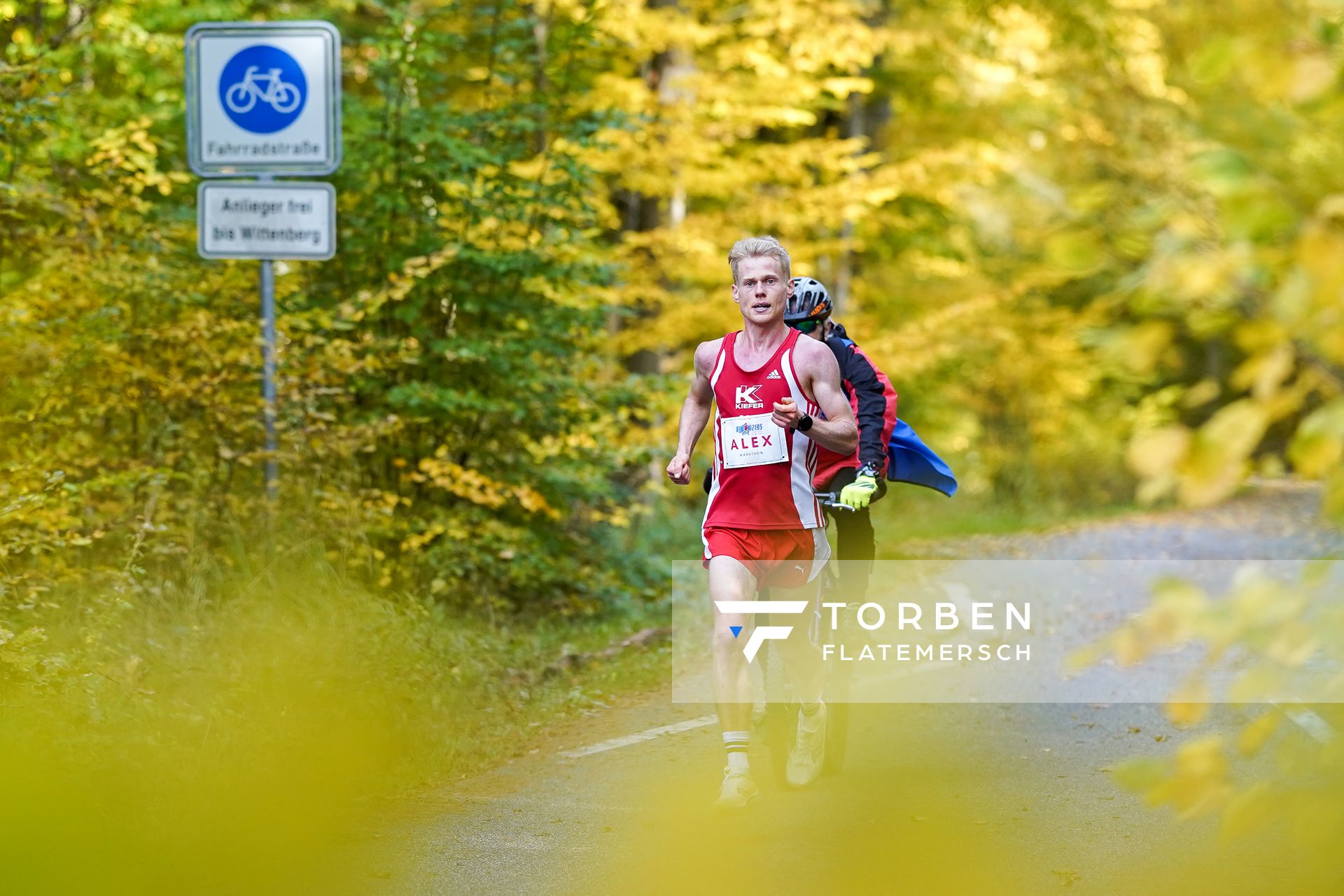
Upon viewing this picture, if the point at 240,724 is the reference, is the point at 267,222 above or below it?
above

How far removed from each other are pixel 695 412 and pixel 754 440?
514 millimetres

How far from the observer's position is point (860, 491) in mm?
6293

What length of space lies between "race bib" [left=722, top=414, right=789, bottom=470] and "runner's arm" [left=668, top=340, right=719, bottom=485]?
0.55ft

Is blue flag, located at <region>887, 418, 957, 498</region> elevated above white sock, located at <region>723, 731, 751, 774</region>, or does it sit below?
above

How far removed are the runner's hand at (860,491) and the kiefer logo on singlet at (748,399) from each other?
1.82 feet

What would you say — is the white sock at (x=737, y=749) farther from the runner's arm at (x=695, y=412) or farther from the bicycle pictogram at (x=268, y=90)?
the bicycle pictogram at (x=268, y=90)

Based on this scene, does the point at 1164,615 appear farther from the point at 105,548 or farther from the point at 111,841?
the point at 105,548

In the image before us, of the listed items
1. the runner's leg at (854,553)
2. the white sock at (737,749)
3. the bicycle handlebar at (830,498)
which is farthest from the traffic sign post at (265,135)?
the white sock at (737,749)

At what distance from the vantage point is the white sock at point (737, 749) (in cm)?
603

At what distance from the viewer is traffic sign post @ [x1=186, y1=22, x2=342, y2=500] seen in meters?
8.96

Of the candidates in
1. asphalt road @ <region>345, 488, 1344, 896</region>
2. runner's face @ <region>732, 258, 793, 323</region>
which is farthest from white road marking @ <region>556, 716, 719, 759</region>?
runner's face @ <region>732, 258, 793, 323</region>

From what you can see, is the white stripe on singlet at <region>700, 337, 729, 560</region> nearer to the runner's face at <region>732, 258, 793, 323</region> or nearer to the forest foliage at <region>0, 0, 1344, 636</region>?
the runner's face at <region>732, 258, 793, 323</region>

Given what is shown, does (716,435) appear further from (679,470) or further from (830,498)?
(830,498)

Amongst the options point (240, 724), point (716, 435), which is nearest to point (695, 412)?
point (716, 435)
